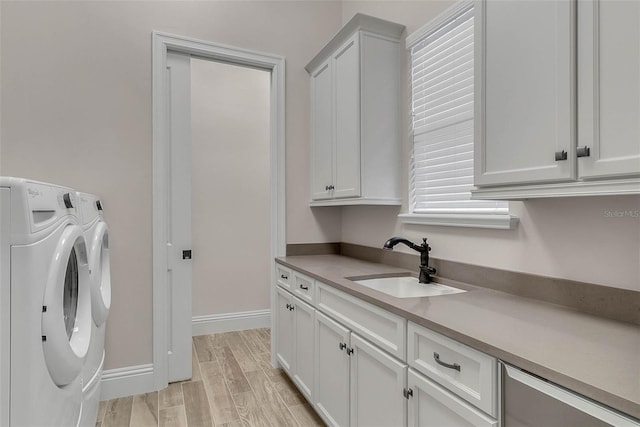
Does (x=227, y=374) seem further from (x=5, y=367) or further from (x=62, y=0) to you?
(x=62, y=0)

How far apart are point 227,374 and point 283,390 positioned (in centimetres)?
52

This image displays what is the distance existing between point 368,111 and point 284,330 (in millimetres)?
1629

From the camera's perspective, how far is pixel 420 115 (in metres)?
2.12

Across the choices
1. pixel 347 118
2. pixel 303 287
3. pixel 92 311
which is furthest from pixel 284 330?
pixel 347 118

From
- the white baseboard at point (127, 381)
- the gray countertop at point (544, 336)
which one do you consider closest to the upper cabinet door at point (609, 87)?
the gray countertop at point (544, 336)

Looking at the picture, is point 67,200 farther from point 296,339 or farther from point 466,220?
point 466,220

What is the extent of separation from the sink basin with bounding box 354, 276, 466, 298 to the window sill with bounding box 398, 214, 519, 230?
0.33 m

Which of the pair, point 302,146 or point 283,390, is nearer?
point 283,390

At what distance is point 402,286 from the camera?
201 centimetres

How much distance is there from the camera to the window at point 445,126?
1765 mm

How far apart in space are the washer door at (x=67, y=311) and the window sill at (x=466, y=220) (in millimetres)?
1625

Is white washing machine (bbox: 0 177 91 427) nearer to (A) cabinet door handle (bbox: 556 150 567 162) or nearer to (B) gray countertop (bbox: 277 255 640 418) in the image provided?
(B) gray countertop (bbox: 277 255 640 418)

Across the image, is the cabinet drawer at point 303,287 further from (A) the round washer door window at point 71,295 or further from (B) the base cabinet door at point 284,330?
(A) the round washer door window at point 71,295

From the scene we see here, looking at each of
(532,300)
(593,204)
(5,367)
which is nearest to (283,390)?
(532,300)
